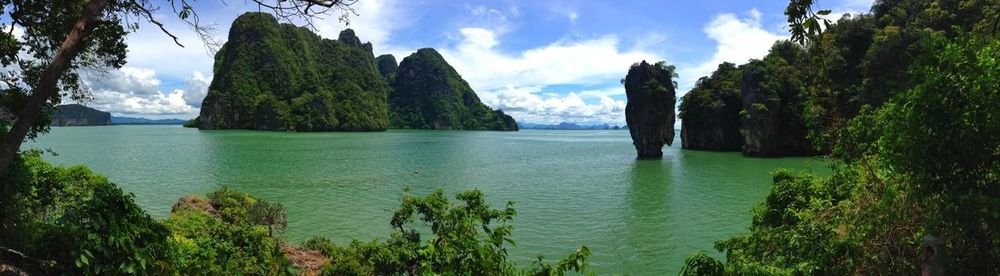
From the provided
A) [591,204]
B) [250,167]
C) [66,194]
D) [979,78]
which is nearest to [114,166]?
[250,167]

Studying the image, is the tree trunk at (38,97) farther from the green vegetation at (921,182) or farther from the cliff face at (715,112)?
the cliff face at (715,112)

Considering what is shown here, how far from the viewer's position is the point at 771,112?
2259 inches

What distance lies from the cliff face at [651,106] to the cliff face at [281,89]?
4441 inches

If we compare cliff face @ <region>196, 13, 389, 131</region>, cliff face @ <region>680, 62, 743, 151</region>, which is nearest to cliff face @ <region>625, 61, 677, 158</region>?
cliff face @ <region>680, 62, 743, 151</region>

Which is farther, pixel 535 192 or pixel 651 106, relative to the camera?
pixel 651 106

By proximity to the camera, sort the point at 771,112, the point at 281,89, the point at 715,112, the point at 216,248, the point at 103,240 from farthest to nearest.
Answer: the point at 281,89 → the point at 715,112 → the point at 771,112 → the point at 216,248 → the point at 103,240

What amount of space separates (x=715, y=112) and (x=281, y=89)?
463 feet

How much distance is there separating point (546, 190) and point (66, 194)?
23.2m

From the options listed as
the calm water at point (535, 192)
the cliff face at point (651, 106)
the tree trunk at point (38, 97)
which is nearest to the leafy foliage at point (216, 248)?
the tree trunk at point (38, 97)

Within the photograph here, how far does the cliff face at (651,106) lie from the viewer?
198 feet

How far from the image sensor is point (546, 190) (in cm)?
3116

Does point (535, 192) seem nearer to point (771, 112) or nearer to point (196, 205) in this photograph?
point (196, 205)

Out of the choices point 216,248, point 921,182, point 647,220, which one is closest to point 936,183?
point 921,182

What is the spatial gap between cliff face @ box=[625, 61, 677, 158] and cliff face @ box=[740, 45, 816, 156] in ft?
27.3
